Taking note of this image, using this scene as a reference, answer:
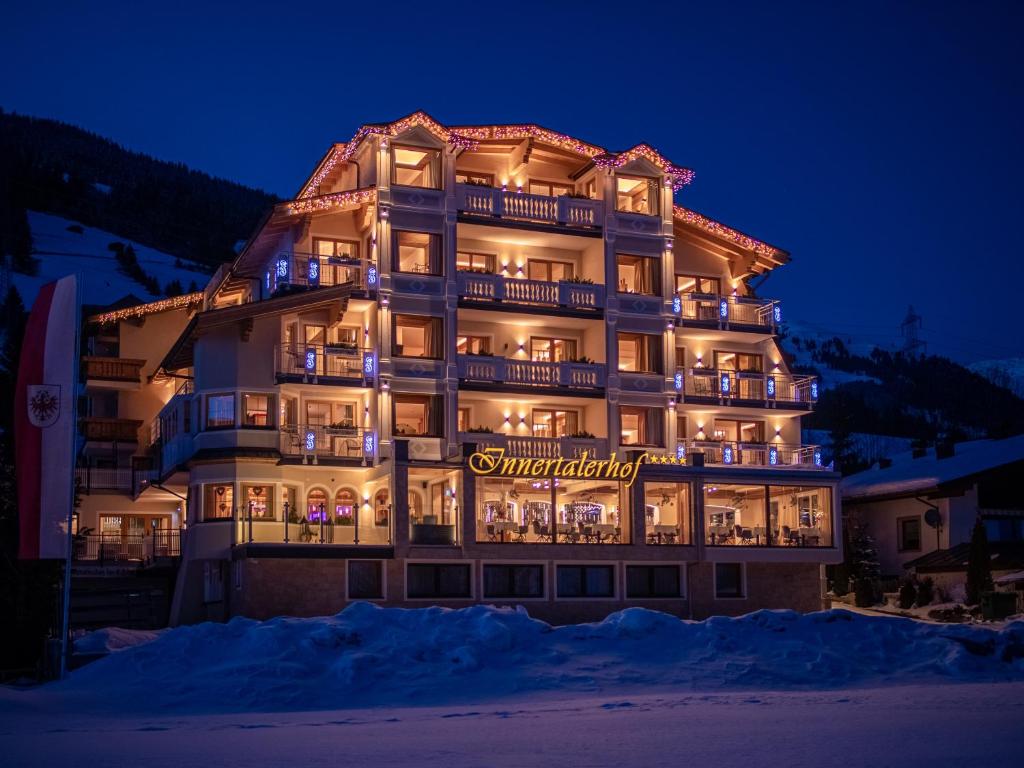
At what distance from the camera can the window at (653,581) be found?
4678 cm

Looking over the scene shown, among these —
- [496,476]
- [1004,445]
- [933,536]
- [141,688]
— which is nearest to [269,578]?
[496,476]

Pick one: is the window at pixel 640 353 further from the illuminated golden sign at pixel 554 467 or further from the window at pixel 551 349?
the illuminated golden sign at pixel 554 467

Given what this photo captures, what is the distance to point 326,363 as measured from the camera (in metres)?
47.8

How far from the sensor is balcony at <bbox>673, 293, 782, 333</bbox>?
54719 millimetres

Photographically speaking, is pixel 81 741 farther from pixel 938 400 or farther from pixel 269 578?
pixel 938 400

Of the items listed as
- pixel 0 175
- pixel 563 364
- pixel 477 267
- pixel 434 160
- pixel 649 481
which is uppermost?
pixel 0 175

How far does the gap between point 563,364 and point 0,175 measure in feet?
380

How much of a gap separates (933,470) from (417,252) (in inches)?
1064

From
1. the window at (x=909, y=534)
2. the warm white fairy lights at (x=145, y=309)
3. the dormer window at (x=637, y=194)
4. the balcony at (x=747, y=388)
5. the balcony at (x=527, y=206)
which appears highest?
the dormer window at (x=637, y=194)

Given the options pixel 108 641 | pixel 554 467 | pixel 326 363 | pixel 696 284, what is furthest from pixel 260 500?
pixel 696 284

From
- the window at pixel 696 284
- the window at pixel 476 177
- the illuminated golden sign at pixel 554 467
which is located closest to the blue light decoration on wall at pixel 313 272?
the window at pixel 476 177

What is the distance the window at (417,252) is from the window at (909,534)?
25.7 metres

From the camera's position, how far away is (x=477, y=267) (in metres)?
51.8

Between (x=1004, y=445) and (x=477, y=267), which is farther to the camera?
(x=1004, y=445)
